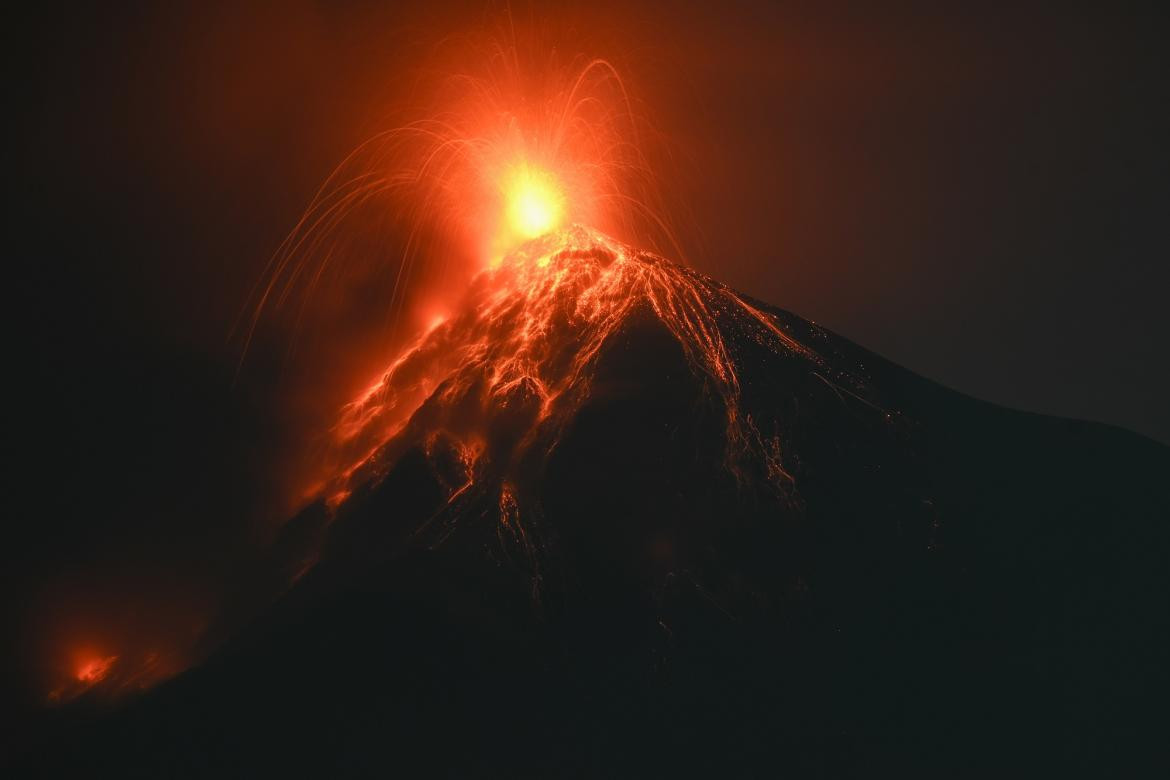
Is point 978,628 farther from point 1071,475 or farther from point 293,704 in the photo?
point 293,704

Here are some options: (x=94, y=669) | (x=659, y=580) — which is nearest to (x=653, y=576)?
(x=659, y=580)

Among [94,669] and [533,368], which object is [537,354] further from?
[94,669]

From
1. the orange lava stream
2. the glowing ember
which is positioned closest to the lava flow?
the orange lava stream

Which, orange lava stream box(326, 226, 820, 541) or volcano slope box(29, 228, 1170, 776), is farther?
orange lava stream box(326, 226, 820, 541)

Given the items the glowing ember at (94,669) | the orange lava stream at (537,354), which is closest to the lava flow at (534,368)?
the orange lava stream at (537,354)

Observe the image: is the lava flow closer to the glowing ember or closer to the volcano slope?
the volcano slope

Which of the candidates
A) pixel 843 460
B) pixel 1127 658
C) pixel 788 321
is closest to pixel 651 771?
pixel 843 460

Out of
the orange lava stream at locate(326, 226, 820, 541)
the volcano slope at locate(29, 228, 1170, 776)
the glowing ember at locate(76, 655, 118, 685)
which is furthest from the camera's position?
the orange lava stream at locate(326, 226, 820, 541)

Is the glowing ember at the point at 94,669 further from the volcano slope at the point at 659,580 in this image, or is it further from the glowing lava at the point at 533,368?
the glowing lava at the point at 533,368
